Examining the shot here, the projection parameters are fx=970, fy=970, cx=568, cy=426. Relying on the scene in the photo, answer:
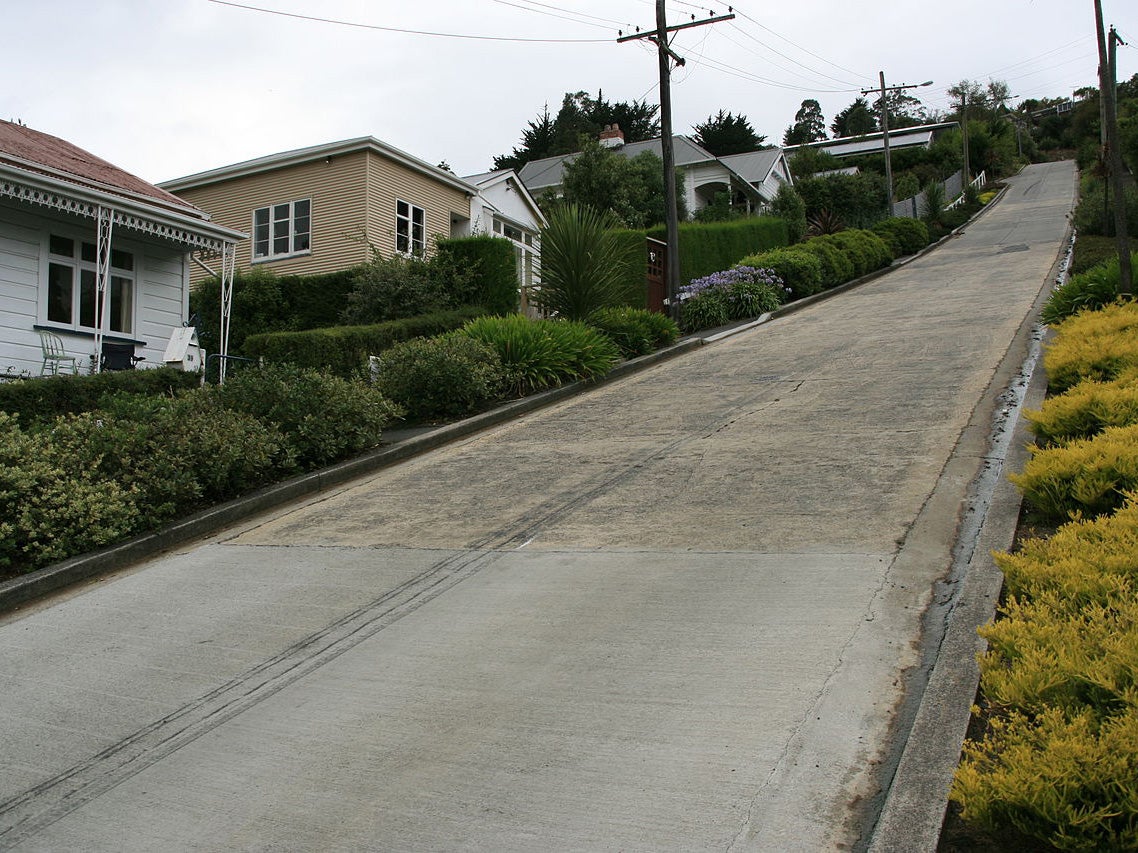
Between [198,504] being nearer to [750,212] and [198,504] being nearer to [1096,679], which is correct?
[1096,679]

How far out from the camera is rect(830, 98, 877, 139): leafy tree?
101812mm

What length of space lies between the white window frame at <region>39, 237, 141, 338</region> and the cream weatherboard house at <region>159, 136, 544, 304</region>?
7528mm

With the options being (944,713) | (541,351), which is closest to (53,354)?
(541,351)

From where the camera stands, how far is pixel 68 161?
51.8 ft

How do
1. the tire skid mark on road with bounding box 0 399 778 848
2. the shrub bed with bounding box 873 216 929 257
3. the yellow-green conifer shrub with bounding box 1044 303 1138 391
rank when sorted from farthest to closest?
the shrub bed with bounding box 873 216 929 257 → the yellow-green conifer shrub with bounding box 1044 303 1138 391 → the tire skid mark on road with bounding box 0 399 778 848

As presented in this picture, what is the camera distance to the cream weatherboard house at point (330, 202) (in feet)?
80.2

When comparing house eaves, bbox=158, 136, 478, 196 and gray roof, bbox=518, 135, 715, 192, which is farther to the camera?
gray roof, bbox=518, 135, 715, 192

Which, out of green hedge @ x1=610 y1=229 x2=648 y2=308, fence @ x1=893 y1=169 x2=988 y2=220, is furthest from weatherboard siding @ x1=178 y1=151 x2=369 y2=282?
fence @ x1=893 y1=169 x2=988 y2=220

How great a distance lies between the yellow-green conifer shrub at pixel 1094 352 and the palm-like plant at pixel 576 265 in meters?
7.97

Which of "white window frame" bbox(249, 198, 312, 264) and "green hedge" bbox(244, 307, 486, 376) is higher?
"white window frame" bbox(249, 198, 312, 264)

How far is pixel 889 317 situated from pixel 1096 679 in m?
16.7

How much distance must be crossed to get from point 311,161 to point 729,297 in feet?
37.1

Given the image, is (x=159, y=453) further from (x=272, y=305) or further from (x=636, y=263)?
(x=636, y=263)

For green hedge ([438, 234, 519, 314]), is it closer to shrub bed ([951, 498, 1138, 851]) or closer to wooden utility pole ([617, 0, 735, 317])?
wooden utility pole ([617, 0, 735, 317])
